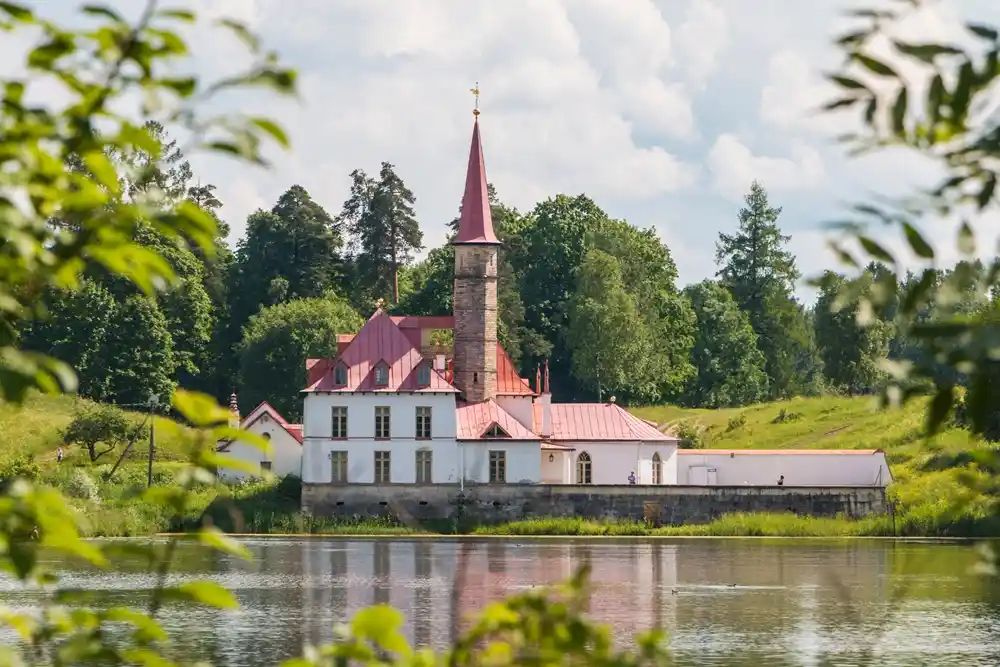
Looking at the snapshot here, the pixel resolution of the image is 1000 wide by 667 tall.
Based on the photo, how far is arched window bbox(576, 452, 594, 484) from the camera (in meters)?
67.0

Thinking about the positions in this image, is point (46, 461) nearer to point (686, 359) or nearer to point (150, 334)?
point (150, 334)

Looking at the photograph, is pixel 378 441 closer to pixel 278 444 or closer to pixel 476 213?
pixel 278 444

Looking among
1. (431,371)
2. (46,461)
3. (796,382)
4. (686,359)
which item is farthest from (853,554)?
(796,382)

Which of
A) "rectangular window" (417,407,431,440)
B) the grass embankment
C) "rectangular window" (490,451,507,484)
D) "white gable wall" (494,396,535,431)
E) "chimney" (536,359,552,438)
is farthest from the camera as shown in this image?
"white gable wall" (494,396,535,431)

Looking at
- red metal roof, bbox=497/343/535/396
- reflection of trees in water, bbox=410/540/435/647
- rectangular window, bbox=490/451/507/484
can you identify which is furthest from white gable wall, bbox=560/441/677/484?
reflection of trees in water, bbox=410/540/435/647

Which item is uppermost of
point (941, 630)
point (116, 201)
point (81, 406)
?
point (81, 406)

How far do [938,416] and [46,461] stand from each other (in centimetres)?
6941

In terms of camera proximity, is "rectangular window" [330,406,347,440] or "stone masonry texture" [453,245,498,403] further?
"stone masonry texture" [453,245,498,403]

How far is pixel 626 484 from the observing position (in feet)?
212

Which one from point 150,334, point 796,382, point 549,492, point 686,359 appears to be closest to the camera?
point 549,492

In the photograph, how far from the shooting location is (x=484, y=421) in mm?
66000

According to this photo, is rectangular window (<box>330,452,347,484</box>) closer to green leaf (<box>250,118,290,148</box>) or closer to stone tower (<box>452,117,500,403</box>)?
stone tower (<box>452,117,500,403</box>)

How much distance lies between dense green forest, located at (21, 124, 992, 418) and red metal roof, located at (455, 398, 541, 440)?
21.6 m

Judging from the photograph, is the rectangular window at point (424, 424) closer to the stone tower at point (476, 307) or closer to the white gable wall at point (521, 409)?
the stone tower at point (476, 307)
